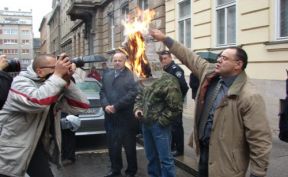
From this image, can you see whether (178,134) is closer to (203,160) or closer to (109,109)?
(109,109)

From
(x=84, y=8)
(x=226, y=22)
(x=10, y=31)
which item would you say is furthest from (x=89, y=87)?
(x=10, y=31)

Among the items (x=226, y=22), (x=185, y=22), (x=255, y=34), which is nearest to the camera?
(x=255, y=34)

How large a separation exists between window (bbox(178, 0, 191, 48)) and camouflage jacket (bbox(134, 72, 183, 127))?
825 centimetres

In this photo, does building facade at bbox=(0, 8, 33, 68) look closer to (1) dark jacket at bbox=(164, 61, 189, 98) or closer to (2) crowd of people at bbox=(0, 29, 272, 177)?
(1) dark jacket at bbox=(164, 61, 189, 98)

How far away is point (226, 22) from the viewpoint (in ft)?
37.0

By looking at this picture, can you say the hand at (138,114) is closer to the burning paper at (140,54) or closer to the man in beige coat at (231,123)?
the burning paper at (140,54)

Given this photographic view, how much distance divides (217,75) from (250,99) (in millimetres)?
460

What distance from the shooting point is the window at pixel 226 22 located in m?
11.0

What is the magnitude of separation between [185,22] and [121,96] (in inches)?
313

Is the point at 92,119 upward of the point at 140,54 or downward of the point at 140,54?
downward

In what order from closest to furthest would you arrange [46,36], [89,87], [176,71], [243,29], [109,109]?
1. [109,109]
2. [176,71]
3. [89,87]
4. [243,29]
5. [46,36]

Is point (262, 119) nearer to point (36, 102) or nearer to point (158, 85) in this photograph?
point (36, 102)

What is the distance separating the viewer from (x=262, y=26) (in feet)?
30.9

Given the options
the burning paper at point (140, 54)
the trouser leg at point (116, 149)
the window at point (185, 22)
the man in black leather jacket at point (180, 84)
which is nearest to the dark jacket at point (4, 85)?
the burning paper at point (140, 54)
